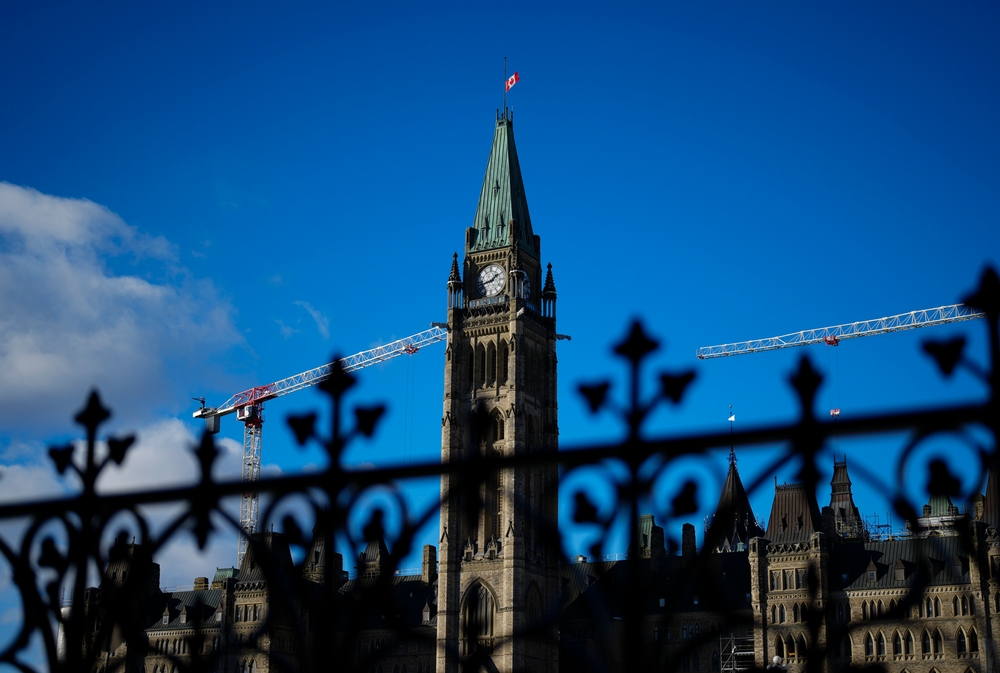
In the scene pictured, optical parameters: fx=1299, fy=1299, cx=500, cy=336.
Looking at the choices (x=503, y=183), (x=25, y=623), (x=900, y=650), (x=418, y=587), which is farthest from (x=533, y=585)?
(x=25, y=623)

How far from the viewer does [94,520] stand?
557 cm

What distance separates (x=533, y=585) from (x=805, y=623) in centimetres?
6639

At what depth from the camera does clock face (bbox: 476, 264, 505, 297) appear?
7494 centimetres

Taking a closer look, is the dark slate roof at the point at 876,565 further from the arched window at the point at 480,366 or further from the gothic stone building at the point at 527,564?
the arched window at the point at 480,366

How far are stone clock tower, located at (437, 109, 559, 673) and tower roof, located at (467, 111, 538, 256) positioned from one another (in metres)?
0.08

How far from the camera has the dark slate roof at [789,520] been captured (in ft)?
217

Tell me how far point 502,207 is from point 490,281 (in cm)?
491

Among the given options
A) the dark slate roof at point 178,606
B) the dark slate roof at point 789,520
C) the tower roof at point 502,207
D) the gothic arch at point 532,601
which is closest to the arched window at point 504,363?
the tower roof at point 502,207

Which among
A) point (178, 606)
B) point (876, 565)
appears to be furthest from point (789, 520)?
point (178, 606)

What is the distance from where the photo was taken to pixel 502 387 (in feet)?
236

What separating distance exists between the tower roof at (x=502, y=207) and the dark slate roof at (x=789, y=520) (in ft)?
67.1

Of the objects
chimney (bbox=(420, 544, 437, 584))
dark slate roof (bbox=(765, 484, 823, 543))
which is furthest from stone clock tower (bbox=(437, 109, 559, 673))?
dark slate roof (bbox=(765, 484, 823, 543))

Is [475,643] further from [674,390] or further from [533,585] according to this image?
[533,585]

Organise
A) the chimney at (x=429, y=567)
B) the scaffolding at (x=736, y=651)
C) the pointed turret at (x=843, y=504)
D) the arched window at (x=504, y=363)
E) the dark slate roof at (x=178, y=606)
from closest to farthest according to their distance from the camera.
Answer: the scaffolding at (x=736, y=651) < the arched window at (x=504, y=363) < the dark slate roof at (x=178, y=606) < the chimney at (x=429, y=567) < the pointed turret at (x=843, y=504)
